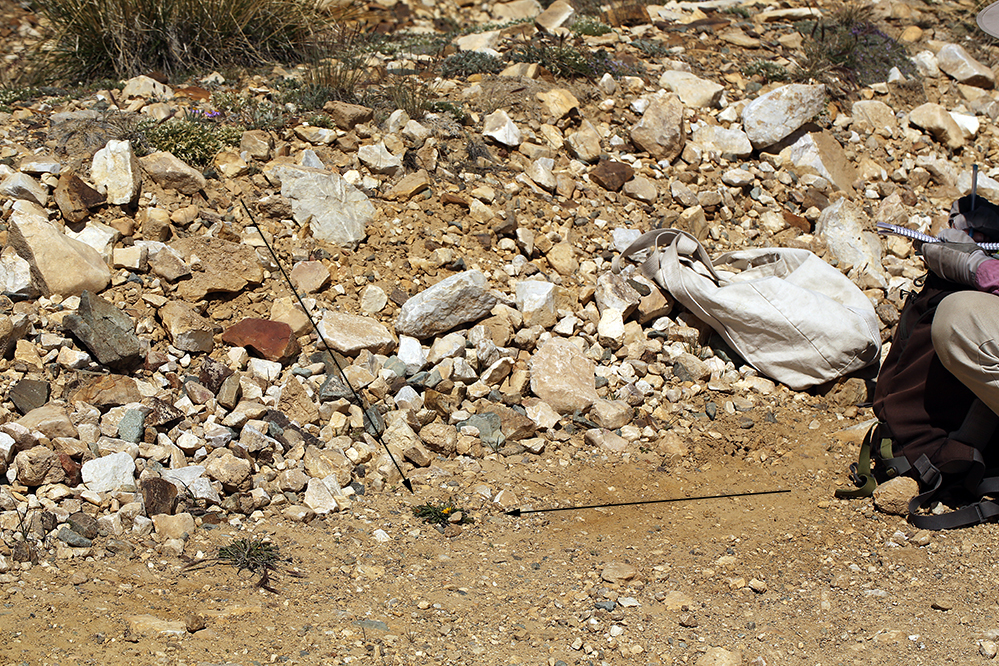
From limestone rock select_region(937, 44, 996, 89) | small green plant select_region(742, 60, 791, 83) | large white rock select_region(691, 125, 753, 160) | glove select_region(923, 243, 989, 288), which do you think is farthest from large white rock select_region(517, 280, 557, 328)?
limestone rock select_region(937, 44, 996, 89)

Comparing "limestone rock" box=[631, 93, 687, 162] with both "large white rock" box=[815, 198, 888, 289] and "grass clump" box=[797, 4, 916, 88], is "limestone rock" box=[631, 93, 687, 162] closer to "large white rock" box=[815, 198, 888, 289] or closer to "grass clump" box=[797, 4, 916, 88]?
"large white rock" box=[815, 198, 888, 289]

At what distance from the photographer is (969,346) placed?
114 inches

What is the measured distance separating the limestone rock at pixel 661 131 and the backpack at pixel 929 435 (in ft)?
6.68

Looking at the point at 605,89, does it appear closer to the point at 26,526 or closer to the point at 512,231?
the point at 512,231

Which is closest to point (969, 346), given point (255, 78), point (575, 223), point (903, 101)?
point (575, 223)

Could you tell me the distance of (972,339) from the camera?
2.89 m

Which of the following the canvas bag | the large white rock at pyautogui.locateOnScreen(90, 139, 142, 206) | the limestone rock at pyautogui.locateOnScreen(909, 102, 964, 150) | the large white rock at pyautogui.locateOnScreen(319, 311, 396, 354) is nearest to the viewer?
the large white rock at pyautogui.locateOnScreen(319, 311, 396, 354)

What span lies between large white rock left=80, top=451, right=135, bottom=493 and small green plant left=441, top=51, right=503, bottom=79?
143 inches

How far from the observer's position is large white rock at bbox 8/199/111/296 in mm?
3576

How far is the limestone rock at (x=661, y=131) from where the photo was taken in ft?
16.9

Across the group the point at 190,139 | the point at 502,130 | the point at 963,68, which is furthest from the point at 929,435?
the point at 963,68

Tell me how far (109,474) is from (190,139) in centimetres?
220

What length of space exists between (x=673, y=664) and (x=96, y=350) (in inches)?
98.5

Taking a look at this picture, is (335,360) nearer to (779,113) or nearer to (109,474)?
(109,474)
